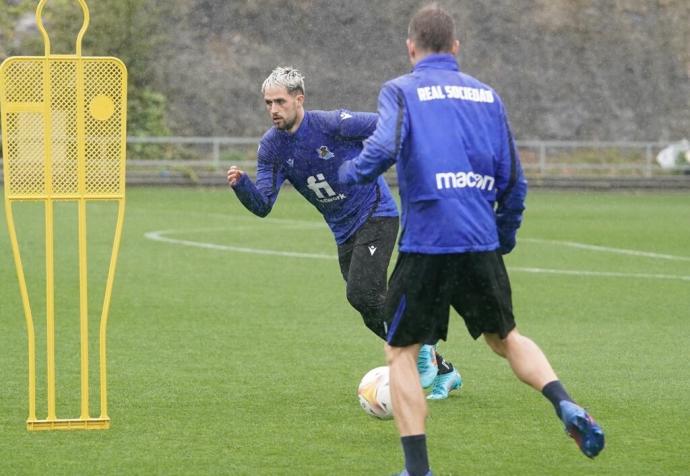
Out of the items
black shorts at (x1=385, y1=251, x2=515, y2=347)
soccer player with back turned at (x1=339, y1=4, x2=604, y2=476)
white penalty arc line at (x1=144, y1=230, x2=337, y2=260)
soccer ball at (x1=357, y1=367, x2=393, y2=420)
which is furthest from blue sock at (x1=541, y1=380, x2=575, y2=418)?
white penalty arc line at (x1=144, y1=230, x2=337, y2=260)

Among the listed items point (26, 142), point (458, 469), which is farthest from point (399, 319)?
point (26, 142)

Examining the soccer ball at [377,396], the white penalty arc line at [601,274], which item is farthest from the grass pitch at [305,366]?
the soccer ball at [377,396]

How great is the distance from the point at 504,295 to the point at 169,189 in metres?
30.4

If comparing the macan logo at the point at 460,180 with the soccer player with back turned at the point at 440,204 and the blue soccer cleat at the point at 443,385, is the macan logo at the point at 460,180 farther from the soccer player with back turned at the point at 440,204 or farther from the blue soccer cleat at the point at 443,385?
the blue soccer cleat at the point at 443,385

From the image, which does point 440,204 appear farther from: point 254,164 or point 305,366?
point 254,164

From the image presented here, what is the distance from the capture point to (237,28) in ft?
161

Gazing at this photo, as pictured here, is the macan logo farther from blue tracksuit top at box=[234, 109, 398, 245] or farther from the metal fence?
the metal fence

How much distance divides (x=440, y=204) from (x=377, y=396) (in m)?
1.80

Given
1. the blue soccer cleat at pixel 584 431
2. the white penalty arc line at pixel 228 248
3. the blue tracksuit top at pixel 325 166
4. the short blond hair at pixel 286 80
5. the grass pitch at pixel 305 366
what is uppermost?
the short blond hair at pixel 286 80

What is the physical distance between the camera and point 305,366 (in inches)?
406

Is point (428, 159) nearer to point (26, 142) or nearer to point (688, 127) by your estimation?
point (26, 142)

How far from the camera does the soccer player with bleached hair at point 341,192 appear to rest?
871 cm

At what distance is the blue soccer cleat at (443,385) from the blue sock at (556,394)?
8.33 feet

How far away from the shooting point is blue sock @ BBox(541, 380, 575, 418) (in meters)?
6.36
